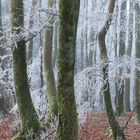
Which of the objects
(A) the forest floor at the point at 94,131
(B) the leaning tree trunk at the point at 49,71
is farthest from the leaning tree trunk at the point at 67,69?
(B) the leaning tree trunk at the point at 49,71

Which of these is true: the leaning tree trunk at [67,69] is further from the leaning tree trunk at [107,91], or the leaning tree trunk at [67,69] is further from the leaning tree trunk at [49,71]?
the leaning tree trunk at [49,71]

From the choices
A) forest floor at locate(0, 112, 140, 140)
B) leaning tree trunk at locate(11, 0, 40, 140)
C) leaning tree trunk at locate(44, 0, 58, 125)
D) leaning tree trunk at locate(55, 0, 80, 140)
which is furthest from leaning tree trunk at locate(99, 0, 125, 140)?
leaning tree trunk at locate(55, 0, 80, 140)

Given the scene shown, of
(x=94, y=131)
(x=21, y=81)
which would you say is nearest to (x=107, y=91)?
(x=21, y=81)

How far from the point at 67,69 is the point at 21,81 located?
3175 mm

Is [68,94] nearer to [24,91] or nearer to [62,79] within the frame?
[62,79]

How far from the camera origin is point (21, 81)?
9133 mm

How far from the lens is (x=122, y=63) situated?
970cm

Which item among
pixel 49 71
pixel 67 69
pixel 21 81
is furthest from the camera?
pixel 49 71

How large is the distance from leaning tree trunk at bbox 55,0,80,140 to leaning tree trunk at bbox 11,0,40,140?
290 centimetres

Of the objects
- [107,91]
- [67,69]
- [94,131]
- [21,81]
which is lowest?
[94,131]

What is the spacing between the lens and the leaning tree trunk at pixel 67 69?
20.0 ft

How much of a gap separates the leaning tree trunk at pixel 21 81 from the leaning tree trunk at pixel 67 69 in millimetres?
2896

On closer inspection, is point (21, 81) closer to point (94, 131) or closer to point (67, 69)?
point (67, 69)

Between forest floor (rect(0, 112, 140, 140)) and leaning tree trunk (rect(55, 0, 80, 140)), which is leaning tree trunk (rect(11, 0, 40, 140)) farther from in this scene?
leaning tree trunk (rect(55, 0, 80, 140))
